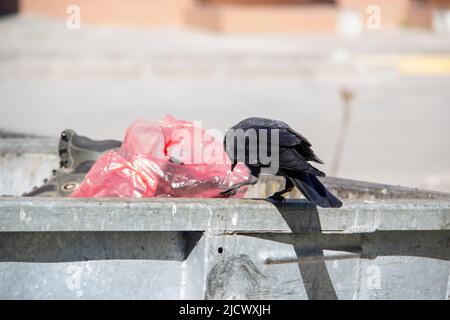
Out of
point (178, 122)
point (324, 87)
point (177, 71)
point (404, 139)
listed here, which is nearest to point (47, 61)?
point (177, 71)

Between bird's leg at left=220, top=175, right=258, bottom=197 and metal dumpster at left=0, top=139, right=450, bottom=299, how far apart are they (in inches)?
10.0

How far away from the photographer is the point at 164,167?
3.73 metres

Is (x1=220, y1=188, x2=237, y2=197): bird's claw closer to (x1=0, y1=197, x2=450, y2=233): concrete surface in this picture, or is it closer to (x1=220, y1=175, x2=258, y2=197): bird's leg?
(x1=220, y1=175, x2=258, y2=197): bird's leg

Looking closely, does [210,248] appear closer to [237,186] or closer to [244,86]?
[237,186]

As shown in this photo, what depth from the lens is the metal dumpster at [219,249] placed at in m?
2.99

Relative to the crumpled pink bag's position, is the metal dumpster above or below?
below

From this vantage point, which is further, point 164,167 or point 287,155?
point 164,167

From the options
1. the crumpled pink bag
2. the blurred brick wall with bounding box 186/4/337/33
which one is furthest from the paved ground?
the crumpled pink bag

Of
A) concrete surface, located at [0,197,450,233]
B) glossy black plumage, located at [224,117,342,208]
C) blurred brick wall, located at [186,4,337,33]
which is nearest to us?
concrete surface, located at [0,197,450,233]

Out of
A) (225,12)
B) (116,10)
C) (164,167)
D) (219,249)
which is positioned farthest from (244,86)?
(219,249)

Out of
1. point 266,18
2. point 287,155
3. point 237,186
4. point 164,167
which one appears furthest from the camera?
point 266,18

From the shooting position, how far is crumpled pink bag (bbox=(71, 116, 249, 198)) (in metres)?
3.65

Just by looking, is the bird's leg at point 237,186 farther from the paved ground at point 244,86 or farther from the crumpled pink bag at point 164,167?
the paved ground at point 244,86

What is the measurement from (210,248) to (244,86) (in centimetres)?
1398
